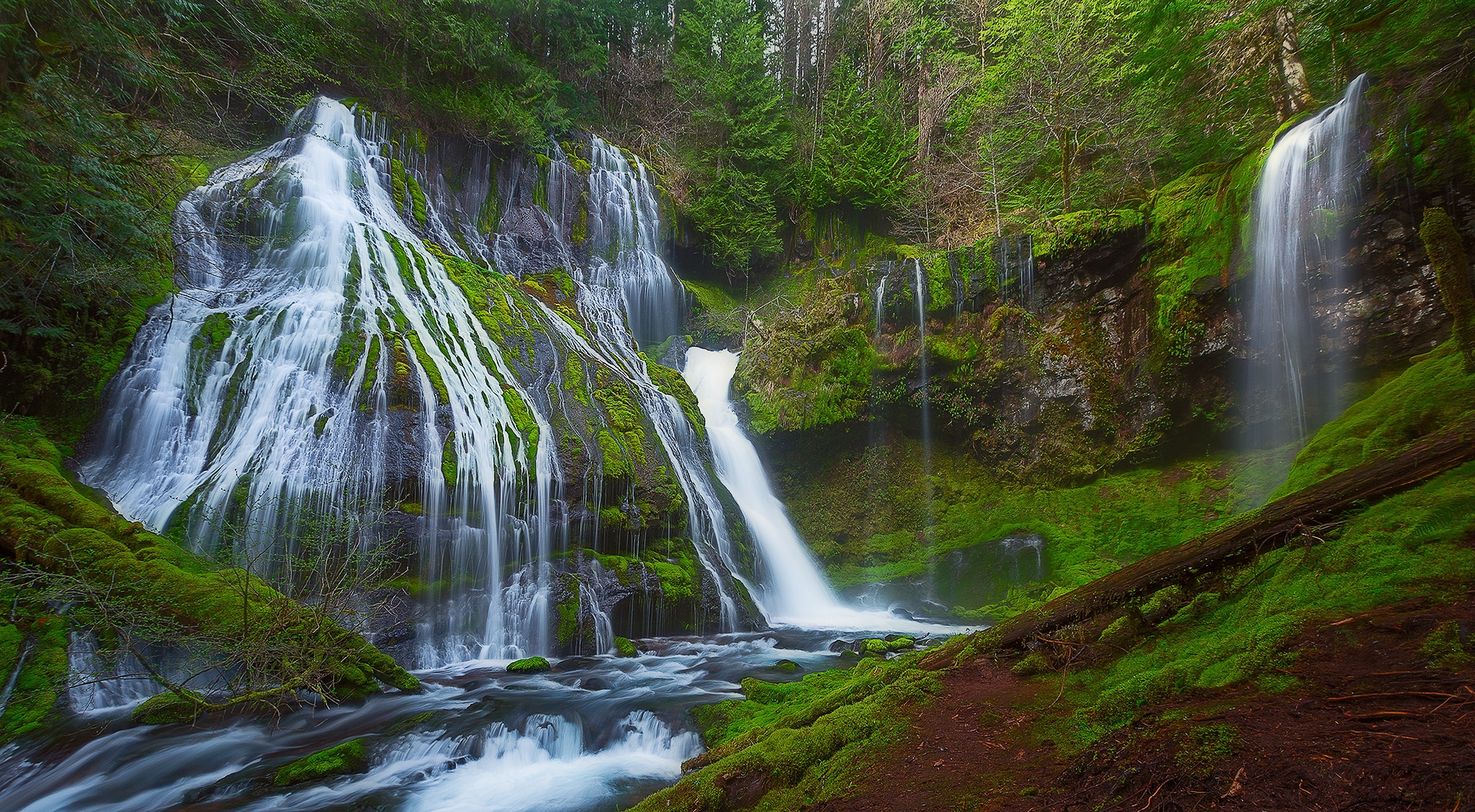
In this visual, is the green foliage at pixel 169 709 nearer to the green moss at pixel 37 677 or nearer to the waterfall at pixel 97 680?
the waterfall at pixel 97 680

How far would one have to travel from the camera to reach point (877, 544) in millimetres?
14031

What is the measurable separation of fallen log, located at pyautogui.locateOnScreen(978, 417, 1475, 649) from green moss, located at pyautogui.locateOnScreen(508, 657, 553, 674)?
6287mm

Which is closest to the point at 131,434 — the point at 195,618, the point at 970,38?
the point at 195,618

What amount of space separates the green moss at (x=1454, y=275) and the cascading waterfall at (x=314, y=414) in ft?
30.9

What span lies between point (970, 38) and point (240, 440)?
24.7m

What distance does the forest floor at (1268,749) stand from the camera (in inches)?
65.0

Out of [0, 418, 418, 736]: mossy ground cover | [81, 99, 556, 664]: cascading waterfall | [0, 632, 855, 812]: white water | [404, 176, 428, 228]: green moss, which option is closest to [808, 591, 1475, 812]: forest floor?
[0, 632, 855, 812]: white water

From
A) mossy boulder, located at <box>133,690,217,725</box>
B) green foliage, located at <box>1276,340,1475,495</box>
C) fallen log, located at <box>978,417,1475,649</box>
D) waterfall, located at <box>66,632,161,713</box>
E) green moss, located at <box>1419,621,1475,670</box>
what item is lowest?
mossy boulder, located at <box>133,690,217,725</box>

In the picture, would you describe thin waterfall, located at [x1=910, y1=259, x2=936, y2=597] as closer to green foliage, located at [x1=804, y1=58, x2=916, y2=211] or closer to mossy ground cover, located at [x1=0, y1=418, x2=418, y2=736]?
green foliage, located at [x1=804, y1=58, x2=916, y2=211]

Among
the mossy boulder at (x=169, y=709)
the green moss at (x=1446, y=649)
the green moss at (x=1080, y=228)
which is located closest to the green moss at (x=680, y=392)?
the green moss at (x=1080, y=228)

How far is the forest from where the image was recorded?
114 inches

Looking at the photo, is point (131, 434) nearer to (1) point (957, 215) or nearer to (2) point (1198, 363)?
(2) point (1198, 363)

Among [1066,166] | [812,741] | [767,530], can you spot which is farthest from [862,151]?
[812,741]

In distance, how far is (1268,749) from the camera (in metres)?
1.88
